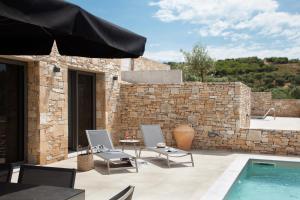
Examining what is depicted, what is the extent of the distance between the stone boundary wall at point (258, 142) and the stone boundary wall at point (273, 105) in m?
17.6

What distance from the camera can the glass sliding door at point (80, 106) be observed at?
10.2 metres

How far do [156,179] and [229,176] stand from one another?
5.20ft

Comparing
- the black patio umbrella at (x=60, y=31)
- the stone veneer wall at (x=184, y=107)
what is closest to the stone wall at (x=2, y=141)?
the black patio umbrella at (x=60, y=31)

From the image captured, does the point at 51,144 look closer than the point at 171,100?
Yes

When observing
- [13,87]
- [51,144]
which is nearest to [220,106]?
[51,144]

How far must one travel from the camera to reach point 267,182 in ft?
25.7

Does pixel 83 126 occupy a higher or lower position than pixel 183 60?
lower

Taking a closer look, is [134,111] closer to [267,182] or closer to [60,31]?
[267,182]

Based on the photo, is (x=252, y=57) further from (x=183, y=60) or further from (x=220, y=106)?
(x=220, y=106)

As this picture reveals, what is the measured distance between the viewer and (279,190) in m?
7.14

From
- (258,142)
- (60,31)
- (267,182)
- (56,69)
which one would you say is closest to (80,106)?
(56,69)

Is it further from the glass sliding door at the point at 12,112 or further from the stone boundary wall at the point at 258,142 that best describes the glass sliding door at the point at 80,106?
the stone boundary wall at the point at 258,142

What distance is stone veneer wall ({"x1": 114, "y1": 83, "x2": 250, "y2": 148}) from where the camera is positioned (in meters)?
11.0

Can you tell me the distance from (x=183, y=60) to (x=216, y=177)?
21.3 m
